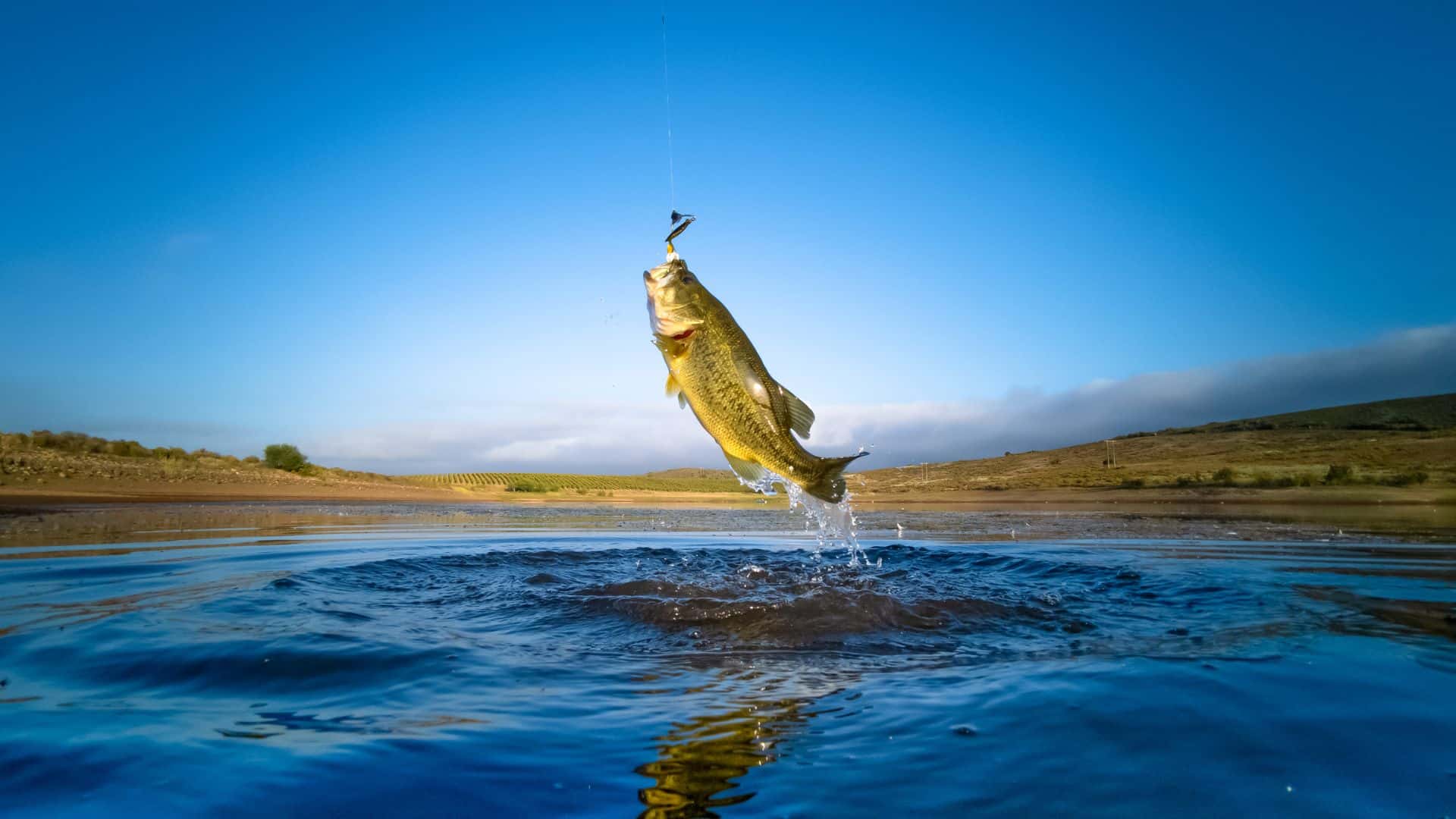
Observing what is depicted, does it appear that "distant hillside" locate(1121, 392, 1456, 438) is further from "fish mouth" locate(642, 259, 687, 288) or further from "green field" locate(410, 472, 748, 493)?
"fish mouth" locate(642, 259, 687, 288)

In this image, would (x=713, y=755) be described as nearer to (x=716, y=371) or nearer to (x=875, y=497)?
(x=716, y=371)

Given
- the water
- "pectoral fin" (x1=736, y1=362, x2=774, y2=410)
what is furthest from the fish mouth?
the water

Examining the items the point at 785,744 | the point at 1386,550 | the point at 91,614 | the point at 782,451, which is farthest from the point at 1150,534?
the point at 91,614

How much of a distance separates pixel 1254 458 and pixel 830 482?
37.9 meters

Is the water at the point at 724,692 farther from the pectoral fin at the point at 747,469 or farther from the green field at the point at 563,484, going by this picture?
the green field at the point at 563,484

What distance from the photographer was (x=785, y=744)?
269cm

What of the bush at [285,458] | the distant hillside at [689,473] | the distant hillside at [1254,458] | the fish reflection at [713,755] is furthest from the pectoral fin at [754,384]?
the distant hillside at [689,473]

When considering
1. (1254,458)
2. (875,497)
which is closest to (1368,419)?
(1254,458)

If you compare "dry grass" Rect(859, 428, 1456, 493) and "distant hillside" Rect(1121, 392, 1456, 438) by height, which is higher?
"distant hillside" Rect(1121, 392, 1456, 438)

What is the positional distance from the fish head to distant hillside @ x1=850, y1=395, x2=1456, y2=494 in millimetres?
29271

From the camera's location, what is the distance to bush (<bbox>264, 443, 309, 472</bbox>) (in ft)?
122

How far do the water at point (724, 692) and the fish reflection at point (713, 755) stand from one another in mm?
13

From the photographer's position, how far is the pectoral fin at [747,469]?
4406 millimetres

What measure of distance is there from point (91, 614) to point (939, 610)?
6.04 meters
